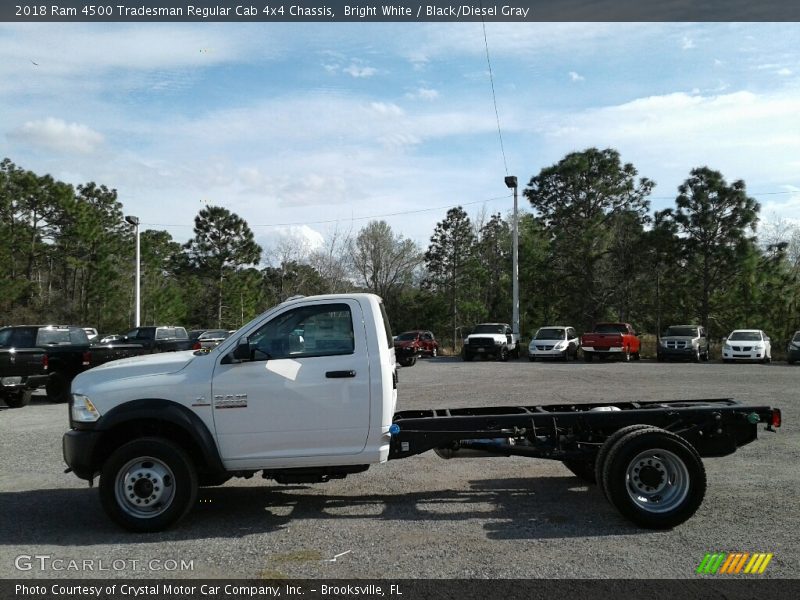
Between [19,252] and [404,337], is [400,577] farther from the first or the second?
[19,252]

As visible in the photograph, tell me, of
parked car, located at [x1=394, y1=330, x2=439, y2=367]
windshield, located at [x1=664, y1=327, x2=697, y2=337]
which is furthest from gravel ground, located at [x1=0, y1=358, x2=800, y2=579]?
windshield, located at [x1=664, y1=327, x2=697, y2=337]

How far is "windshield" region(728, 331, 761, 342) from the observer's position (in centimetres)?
3161

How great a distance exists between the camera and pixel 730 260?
1474 inches

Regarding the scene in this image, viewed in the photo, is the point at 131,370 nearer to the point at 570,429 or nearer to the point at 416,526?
the point at 416,526

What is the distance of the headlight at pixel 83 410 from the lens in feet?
19.9

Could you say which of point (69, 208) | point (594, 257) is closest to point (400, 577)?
point (594, 257)

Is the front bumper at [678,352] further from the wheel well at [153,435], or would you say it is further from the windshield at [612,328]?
the wheel well at [153,435]

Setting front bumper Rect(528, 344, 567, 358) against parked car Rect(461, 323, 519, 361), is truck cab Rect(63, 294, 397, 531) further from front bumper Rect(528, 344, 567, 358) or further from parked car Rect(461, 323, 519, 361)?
front bumper Rect(528, 344, 567, 358)

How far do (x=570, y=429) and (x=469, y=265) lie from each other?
5045 cm

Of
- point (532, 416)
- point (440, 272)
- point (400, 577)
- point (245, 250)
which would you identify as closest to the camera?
point (400, 577)

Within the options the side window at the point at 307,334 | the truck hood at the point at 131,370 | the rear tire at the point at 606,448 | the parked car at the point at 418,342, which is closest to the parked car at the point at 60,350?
the truck hood at the point at 131,370

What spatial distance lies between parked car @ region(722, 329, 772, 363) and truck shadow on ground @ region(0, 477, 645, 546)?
26527 mm

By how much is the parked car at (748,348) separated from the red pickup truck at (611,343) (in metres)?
4.20

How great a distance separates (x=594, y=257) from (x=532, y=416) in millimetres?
39823
